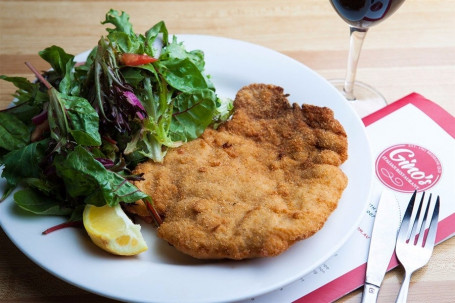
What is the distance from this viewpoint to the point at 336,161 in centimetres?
237

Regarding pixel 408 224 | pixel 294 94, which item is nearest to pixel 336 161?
pixel 408 224

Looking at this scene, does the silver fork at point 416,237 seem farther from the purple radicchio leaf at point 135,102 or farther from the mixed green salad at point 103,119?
the purple radicchio leaf at point 135,102

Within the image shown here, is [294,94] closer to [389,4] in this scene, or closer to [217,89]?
[217,89]

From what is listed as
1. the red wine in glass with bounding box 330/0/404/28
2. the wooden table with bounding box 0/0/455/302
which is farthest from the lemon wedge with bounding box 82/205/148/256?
the red wine in glass with bounding box 330/0/404/28

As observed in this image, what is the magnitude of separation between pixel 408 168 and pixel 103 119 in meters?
1.49

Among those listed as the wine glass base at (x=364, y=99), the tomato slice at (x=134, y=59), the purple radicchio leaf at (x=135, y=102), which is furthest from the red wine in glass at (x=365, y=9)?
the purple radicchio leaf at (x=135, y=102)

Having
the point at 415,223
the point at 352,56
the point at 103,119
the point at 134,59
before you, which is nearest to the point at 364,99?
the point at 352,56

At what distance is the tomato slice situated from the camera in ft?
8.37

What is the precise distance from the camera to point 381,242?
7.39 feet

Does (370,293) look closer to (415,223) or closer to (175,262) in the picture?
(415,223)

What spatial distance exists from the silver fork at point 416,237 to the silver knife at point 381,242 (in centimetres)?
4

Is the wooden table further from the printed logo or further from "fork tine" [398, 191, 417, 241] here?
Result: "fork tine" [398, 191, 417, 241]

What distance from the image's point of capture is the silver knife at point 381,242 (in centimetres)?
209

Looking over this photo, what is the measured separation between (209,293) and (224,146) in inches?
32.9
